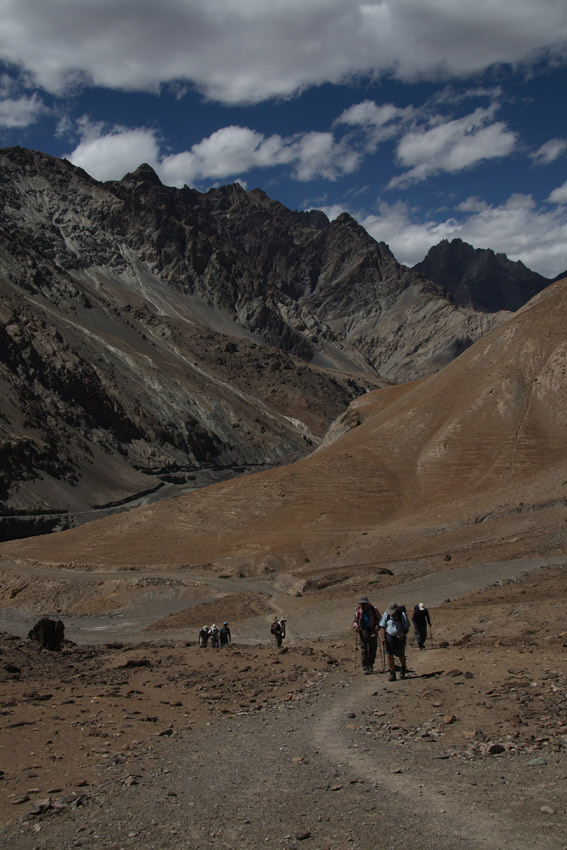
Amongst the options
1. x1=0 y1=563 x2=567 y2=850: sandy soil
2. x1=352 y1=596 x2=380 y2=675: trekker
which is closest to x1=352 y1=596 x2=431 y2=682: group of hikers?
x1=352 y1=596 x2=380 y2=675: trekker

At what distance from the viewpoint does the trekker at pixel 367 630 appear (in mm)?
14094

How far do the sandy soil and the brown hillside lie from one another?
2557cm

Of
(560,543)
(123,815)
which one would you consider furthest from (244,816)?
(560,543)

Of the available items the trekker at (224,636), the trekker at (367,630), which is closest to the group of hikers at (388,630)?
the trekker at (367,630)

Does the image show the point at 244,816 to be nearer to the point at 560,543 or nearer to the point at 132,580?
the point at 560,543

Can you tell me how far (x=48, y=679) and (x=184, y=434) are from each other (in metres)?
112

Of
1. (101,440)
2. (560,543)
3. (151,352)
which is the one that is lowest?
Result: (560,543)

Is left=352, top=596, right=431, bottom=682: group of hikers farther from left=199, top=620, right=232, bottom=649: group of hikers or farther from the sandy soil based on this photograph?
left=199, top=620, right=232, bottom=649: group of hikers

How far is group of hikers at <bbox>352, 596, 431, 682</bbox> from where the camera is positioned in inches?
507

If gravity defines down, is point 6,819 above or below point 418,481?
below

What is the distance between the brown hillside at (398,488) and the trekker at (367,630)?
25.5m

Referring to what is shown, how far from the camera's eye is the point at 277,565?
43.1 meters

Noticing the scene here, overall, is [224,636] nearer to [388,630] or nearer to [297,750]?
[388,630]

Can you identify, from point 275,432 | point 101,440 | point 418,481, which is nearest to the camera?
point 418,481
